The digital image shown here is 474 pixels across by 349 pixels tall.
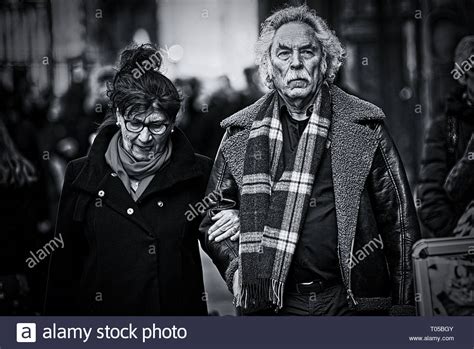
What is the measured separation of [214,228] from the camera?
15.5 feet

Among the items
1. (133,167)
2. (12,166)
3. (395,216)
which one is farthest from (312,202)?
(12,166)

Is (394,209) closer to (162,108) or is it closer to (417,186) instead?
(417,186)

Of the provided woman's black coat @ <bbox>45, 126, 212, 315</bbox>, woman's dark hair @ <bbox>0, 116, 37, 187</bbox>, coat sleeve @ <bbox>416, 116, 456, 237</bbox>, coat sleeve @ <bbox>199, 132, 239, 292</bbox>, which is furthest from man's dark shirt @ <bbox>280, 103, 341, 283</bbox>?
woman's dark hair @ <bbox>0, 116, 37, 187</bbox>

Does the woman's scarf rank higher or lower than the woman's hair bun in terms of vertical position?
lower

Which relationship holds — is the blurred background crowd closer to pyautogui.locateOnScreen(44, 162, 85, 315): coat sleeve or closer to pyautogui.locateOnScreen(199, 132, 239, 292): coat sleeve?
pyautogui.locateOnScreen(44, 162, 85, 315): coat sleeve

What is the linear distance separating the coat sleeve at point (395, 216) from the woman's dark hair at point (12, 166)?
1978mm

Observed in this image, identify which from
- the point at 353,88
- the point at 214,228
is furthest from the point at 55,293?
the point at 353,88

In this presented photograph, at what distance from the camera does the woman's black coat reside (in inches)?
191

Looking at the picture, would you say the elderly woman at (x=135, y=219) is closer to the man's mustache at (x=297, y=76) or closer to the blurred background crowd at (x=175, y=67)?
the blurred background crowd at (x=175, y=67)

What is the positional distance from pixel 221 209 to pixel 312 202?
0.49 m

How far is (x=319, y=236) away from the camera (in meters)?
4.52

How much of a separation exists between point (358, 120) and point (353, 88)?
652mm

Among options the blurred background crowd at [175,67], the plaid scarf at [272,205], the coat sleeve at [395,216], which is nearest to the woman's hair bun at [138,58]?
the blurred background crowd at [175,67]

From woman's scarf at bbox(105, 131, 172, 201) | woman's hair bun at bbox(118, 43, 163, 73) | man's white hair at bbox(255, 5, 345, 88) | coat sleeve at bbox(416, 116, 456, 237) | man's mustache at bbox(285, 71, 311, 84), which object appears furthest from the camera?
coat sleeve at bbox(416, 116, 456, 237)
